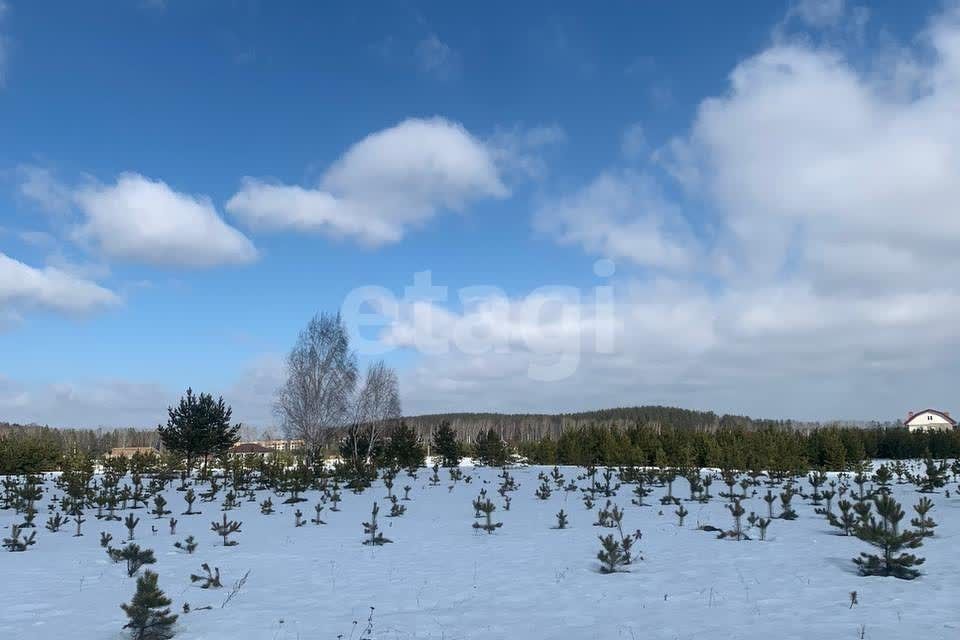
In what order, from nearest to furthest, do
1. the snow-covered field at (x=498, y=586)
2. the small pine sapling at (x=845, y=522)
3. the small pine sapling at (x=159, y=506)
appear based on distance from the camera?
the snow-covered field at (x=498, y=586)
the small pine sapling at (x=845, y=522)
the small pine sapling at (x=159, y=506)

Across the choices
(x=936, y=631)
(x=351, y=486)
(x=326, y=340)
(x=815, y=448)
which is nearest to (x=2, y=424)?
(x=326, y=340)

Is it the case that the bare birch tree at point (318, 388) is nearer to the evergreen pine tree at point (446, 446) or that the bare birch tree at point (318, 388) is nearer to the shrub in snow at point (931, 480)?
the evergreen pine tree at point (446, 446)

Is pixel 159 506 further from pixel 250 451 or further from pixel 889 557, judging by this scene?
pixel 250 451

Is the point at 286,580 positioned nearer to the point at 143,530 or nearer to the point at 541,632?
the point at 541,632

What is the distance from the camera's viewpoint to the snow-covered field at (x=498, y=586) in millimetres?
8727

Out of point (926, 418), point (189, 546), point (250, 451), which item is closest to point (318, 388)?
point (189, 546)

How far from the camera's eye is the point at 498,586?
11398mm

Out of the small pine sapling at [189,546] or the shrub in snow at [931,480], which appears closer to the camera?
the small pine sapling at [189,546]

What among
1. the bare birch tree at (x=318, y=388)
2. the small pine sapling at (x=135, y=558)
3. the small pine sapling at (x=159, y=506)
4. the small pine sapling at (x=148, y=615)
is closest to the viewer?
the small pine sapling at (x=148, y=615)

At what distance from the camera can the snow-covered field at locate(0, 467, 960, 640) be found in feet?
28.6

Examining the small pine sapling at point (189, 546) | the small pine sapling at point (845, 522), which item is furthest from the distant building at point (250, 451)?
the small pine sapling at point (845, 522)

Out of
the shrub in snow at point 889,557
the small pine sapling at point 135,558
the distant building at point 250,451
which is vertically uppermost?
the shrub in snow at point 889,557

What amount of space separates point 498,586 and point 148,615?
5877mm

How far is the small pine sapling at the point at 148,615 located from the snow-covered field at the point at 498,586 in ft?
1.34
